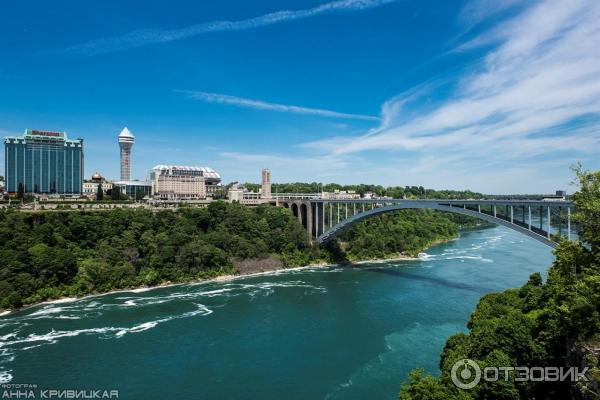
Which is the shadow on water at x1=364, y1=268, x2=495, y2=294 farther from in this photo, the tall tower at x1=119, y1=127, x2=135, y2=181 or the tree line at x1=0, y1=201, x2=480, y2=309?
the tall tower at x1=119, y1=127, x2=135, y2=181

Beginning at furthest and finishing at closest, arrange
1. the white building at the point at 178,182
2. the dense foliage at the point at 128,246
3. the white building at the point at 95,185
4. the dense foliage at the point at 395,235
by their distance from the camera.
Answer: the white building at the point at 178,182, the white building at the point at 95,185, the dense foliage at the point at 395,235, the dense foliage at the point at 128,246

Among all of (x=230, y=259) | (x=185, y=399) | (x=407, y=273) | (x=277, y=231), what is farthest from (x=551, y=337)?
(x=277, y=231)

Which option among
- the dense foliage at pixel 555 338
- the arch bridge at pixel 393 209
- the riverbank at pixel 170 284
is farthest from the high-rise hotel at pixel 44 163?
the dense foliage at pixel 555 338

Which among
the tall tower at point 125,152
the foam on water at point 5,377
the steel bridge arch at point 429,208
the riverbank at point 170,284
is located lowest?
the foam on water at point 5,377

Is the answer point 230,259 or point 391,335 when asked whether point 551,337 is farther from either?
point 230,259

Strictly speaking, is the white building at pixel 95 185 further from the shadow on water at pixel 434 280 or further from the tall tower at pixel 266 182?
the shadow on water at pixel 434 280
